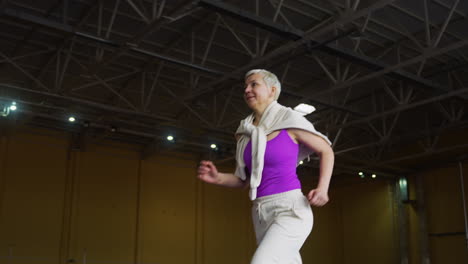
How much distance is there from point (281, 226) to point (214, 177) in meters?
0.58

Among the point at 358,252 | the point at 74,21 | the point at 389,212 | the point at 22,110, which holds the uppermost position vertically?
the point at 74,21

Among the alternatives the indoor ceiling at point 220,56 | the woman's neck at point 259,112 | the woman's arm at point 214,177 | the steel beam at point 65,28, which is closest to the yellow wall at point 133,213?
the indoor ceiling at point 220,56

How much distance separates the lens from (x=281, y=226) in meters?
2.47

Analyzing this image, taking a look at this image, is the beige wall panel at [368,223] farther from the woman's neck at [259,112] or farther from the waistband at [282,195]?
the waistband at [282,195]

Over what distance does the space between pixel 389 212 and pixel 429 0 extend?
11.2m

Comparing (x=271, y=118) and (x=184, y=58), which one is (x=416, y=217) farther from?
(x=271, y=118)

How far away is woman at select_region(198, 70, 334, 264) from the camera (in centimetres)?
246

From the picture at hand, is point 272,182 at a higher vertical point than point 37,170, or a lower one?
lower

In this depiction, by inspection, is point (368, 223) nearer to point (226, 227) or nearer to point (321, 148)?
point (226, 227)

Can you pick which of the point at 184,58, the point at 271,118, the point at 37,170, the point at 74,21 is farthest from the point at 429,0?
the point at 37,170

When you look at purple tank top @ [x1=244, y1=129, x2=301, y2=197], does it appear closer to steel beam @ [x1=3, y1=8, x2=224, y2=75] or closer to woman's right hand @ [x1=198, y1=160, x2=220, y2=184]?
woman's right hand @ [x1=198, y1=160, x2=220, y2=184]

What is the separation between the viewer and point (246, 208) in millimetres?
19891

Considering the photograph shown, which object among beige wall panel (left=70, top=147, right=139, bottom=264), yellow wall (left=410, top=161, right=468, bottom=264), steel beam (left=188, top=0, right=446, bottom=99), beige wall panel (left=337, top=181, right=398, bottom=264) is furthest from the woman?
beige wall panel (left=337, top=181, right=398, bottom=264)

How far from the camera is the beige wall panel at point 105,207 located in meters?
15.9
